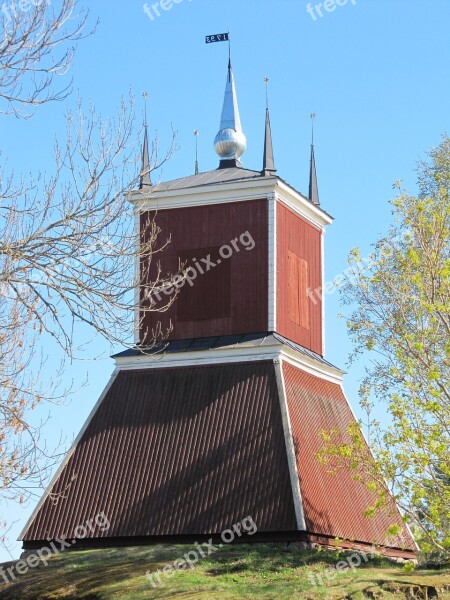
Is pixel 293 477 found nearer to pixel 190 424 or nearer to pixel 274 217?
pixel 190 424

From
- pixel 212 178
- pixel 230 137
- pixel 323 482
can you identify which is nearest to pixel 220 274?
pixel 212 178

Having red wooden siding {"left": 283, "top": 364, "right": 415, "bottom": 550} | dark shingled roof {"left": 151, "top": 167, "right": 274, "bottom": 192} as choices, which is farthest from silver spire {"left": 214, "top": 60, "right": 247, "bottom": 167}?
red wooden siding {"left": 283, "top": 364, "right": 415, "bottom": 550}

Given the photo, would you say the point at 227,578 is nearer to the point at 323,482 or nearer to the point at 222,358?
the point at 323,482

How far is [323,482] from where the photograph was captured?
2856cm

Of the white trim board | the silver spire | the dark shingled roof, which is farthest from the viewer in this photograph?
the silver spire

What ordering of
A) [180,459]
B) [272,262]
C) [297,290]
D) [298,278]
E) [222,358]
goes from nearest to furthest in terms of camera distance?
[180,459]
[222,358]
[272,262]
[297,290]
[298,278]

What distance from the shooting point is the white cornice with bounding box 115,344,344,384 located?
97.9ft

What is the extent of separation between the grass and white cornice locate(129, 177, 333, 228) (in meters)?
9.07

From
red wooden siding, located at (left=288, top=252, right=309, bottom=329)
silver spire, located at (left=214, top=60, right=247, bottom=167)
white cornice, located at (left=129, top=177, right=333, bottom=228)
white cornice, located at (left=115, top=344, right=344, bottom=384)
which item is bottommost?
white cornice, located at (left=115, top=344, right=344, bottom=384)

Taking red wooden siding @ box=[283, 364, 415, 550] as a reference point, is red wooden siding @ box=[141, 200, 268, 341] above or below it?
above

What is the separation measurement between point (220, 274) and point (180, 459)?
505 cm

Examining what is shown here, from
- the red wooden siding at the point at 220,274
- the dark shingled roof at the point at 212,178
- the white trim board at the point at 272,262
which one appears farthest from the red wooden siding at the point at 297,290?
the dark shingled roof at the point at 212,178

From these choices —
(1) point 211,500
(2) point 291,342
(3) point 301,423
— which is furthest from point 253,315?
(1) point 211,500

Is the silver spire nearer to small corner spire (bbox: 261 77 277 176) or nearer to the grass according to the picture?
small corner spire (bbox: 261 77 277 176)
